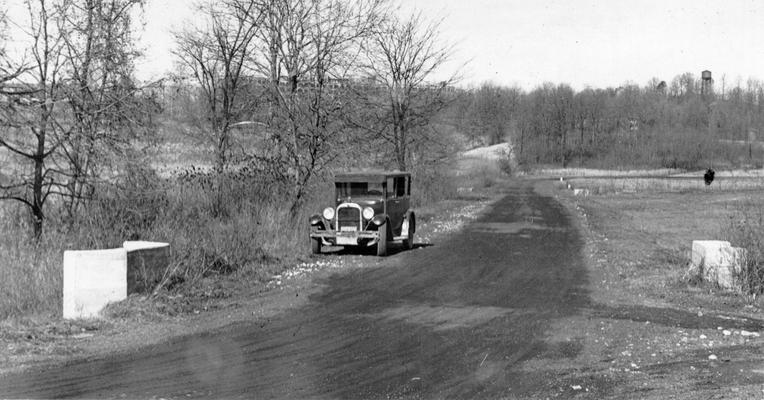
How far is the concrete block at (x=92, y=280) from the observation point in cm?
997

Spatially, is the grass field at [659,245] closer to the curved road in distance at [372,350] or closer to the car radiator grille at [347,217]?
the curved road in distance at [372,350]

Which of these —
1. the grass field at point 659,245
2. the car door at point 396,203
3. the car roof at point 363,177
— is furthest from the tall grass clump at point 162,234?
the grass field at point 659,245

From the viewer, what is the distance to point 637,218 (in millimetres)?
32156

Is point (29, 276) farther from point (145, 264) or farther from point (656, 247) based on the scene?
point (656, 247)

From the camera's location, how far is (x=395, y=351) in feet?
26.3

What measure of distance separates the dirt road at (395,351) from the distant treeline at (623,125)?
108 m

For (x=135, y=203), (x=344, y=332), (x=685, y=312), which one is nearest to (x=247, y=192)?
(x=135, y=203)

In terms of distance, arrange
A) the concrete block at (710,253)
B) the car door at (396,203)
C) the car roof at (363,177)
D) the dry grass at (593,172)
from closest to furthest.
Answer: the concrete block at (710,253)
the car roof at (363,177)
the car door at (396,203)
the dry grass at (593,172)

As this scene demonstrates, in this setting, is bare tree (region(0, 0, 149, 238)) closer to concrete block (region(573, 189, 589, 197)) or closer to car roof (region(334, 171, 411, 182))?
car roof (region(334, 171, 411, 182))

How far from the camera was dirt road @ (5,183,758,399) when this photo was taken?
21.5 ft

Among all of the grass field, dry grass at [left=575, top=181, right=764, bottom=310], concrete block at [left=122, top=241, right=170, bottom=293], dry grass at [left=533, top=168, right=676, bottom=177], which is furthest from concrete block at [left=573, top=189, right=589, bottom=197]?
dry grass at [left=533, top=168, right=676, bottom=177]

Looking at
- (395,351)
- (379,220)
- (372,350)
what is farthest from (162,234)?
(395,351)

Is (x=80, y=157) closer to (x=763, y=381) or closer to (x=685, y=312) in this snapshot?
(x=685, y=312)

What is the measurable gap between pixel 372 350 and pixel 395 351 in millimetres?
259
